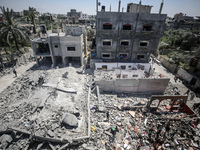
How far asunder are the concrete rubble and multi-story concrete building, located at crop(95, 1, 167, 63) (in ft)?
36.0

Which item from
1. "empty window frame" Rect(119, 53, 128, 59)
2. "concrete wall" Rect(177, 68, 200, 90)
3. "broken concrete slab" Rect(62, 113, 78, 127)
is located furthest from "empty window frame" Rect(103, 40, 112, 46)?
"concrete wall" Rect(177, 68, 200, 90)

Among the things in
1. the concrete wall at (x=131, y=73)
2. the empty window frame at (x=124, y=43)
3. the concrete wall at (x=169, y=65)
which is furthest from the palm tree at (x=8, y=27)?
the concrete wall at (x=169, y=65)

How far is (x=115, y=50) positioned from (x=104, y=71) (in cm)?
606

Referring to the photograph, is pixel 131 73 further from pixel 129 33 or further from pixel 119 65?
pixel 129 33

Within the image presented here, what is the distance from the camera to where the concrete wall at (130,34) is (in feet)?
69.2

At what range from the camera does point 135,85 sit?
19.5 meters

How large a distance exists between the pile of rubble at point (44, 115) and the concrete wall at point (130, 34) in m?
11.7

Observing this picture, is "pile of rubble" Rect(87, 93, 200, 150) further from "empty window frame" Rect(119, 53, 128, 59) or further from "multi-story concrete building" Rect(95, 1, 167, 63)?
"multi-story concrete building" Rect(95, 1, 167, 63)

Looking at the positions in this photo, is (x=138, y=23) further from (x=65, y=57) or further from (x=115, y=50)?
(x=65, y=57)

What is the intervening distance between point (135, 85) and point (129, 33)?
11.1m

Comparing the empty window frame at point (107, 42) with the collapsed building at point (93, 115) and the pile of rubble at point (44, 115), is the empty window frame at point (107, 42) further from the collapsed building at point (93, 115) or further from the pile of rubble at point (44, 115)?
the pile of rubble at point (44, 115)

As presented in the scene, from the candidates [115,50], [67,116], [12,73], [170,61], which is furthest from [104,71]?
[12,73]

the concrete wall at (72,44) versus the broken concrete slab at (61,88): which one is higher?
the concrete wall at (72,44)

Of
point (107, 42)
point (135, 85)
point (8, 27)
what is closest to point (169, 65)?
point (135, 85)
